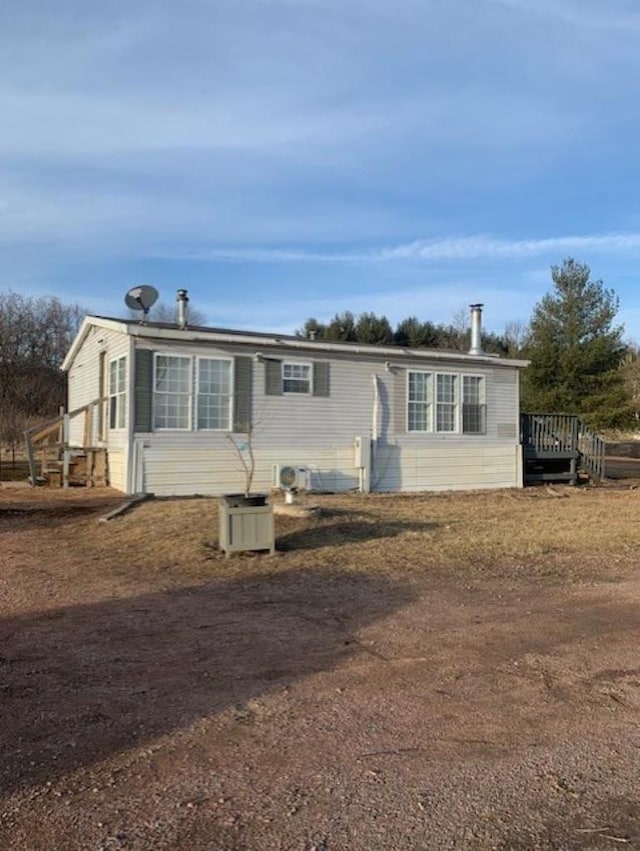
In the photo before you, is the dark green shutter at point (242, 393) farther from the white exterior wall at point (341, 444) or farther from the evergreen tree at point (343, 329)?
the evergreen tree at point (343, 329)

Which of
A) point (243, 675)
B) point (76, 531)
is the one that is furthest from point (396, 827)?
point (76, 531)

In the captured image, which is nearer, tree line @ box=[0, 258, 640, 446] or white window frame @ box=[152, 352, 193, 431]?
white window frame @ box=[152, 352, 193, 431]

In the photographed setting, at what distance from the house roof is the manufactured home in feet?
0.10

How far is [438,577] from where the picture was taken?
740cm

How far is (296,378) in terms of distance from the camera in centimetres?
1523

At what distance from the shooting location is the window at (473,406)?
57.1 ft

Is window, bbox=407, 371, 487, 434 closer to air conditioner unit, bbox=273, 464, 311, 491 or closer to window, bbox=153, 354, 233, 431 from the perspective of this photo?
air conditioner unit, bbox=273, 464, 311, 491

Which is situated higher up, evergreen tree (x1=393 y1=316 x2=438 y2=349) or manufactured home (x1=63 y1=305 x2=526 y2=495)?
evergreen tree (x1=393 y1=316 x2=438 y2=349)

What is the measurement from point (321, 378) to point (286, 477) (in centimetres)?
240

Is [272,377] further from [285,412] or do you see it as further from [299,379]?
[285,412]

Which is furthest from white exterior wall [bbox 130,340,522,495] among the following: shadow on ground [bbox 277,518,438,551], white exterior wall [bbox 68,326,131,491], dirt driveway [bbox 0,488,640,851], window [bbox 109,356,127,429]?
dirt driveway [bbox 0,488,640,851]

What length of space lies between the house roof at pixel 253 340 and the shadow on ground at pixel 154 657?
24.8 feet

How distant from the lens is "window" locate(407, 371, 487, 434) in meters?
16.8

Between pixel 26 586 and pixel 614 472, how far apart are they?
21305mm
